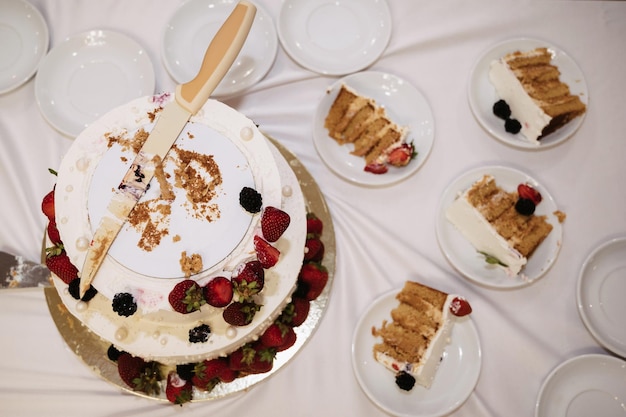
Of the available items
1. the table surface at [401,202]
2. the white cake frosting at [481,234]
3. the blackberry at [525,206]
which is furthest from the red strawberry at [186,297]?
the blackberry at [525,206]

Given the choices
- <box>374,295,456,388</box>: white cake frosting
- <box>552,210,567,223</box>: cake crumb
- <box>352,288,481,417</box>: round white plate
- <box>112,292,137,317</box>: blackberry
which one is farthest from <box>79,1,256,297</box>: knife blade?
<box>552,210,567,223</box>: cake crumb

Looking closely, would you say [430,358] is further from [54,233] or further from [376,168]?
[54,233]

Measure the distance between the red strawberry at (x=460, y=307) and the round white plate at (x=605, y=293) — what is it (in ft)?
1.48

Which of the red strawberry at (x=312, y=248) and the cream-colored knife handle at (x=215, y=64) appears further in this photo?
the red strawberry at (x=312, y=248)

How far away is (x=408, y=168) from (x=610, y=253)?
843 millimetres

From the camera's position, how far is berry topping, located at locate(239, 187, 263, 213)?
1539 millimetres

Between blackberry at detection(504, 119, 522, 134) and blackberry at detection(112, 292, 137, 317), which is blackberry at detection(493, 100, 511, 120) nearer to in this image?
blackberry at detection(504, 119, 522, 134)

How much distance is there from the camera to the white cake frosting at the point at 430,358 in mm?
1923

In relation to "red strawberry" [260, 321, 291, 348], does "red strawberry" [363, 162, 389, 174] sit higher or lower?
higher

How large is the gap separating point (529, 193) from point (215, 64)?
1.26 meters

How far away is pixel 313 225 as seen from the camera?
1950 millimetres

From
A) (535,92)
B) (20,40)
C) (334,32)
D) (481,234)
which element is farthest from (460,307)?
(20,40)

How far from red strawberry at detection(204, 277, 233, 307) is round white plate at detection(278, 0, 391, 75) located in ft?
3.63

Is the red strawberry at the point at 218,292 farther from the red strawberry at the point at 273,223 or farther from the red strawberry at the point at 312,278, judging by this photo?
the red strawberry at the point at 312,278
